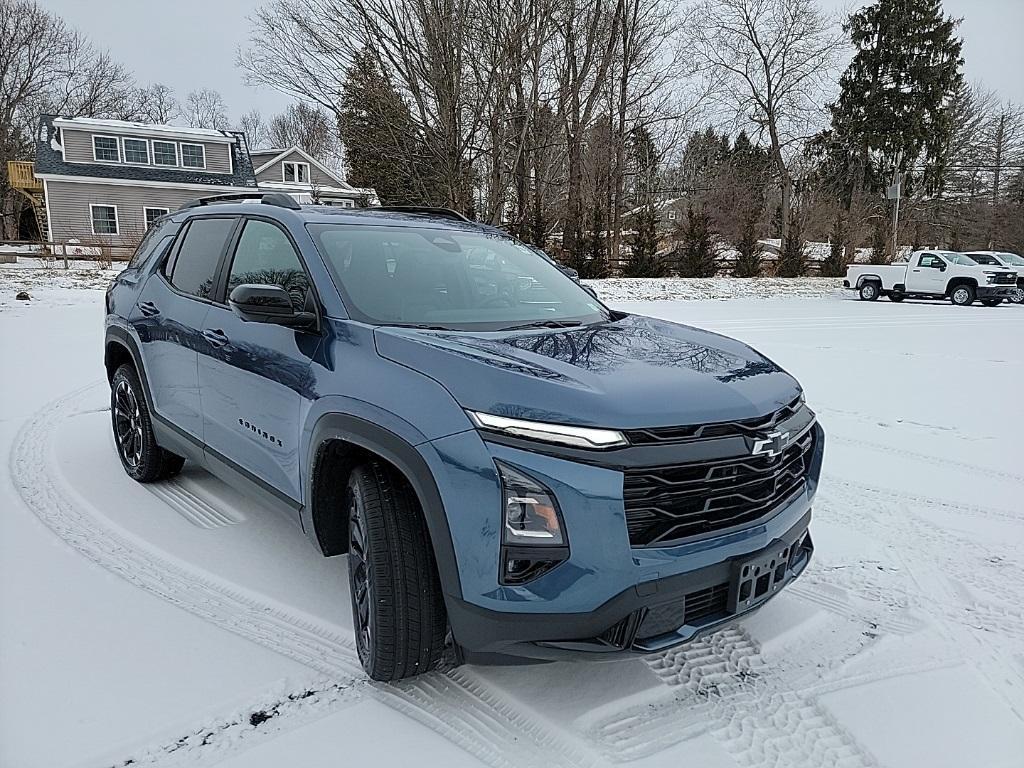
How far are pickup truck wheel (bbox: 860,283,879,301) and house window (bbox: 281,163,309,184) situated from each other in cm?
2906

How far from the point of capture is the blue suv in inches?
81.7

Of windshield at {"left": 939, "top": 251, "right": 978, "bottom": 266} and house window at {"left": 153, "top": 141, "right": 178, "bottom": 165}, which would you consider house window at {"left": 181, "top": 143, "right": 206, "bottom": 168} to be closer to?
house window at {"left": 153, "top": 141, "right": 178, "bottom": 165}

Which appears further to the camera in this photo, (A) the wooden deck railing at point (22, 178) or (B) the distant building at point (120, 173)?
(A) the wooden deck railing at point (22, 178)

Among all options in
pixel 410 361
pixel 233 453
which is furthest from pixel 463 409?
pixel 233 453

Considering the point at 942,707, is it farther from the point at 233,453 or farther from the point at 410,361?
the point at 233,453

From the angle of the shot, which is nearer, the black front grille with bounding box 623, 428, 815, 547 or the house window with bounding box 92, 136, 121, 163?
the black front grille with bounding box 623, 428, 815, 547

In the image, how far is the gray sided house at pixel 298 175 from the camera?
124ft

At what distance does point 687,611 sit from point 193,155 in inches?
1412

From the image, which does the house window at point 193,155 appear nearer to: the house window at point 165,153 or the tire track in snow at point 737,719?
the house window at point 165,153

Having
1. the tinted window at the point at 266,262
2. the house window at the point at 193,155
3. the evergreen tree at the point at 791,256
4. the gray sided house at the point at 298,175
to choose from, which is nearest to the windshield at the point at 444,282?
the tinted window at the point at 266,262

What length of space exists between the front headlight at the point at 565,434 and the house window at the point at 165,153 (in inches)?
1381

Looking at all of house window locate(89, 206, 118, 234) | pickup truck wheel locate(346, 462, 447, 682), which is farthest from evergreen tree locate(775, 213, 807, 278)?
house window locate(89, 206, 118, 234)

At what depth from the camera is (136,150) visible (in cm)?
3141

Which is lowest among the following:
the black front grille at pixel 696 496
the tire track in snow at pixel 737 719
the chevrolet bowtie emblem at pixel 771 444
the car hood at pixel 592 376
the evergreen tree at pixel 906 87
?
the tire track in snow at pixel 737 719
